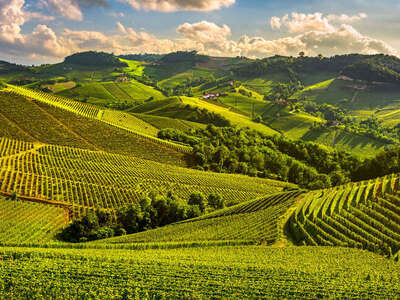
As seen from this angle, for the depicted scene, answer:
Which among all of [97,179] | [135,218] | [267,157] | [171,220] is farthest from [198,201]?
[267,157]

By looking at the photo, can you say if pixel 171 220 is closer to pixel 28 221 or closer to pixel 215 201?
pixel 215 201

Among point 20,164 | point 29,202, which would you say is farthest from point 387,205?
point 20,164

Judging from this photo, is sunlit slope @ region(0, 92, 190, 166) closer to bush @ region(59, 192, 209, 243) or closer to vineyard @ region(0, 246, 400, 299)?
bush @ region(59, 192, 209, 243)

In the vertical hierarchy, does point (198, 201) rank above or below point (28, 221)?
above

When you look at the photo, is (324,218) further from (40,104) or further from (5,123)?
(40,104)

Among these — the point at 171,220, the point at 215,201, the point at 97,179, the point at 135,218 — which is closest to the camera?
the point at 135,218

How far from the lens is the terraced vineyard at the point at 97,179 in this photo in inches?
2926

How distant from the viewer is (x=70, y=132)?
124 meters

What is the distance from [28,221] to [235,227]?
4715 centimetres

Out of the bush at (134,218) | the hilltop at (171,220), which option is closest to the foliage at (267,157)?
the hilltop at (171,220)

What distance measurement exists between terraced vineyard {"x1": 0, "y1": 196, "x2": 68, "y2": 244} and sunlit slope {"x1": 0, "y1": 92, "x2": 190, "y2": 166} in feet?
179

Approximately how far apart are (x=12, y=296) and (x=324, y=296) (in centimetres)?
3964

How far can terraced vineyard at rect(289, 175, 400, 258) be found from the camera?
45.0 m

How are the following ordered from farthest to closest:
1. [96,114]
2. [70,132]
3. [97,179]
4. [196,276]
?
[96,114] < [70,132] < [97,179] < [196,276]
